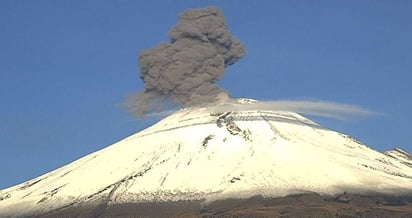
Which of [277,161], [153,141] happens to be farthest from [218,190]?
[153,141]

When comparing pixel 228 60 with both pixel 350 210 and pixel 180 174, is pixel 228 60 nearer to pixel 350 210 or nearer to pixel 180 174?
pixel 180 174

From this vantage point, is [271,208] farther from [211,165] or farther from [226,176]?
[211,165]

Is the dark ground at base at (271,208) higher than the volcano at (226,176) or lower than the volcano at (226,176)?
lower

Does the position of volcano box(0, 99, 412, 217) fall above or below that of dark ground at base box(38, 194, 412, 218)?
above

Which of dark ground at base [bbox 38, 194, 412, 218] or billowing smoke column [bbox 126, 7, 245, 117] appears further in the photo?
billowing smoke column [bbox 126, 7, 245, 117]
